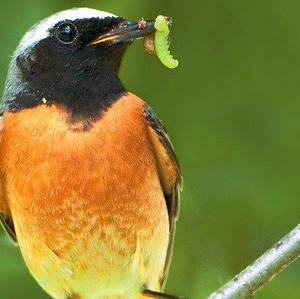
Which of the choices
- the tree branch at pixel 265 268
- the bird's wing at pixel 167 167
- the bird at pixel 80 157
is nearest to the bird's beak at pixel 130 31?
the bird at pixel 80 157

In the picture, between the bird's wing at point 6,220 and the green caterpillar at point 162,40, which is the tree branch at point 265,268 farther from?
the bird's wing at point 6,220

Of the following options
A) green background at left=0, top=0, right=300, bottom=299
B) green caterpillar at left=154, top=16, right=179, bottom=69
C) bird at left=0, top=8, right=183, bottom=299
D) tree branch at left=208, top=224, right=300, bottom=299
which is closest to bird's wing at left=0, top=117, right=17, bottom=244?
bird at left=0, top=8, right=183, bottom=299

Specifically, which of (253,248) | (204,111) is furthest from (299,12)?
(253,248)

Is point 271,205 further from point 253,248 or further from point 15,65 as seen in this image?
point 15,65

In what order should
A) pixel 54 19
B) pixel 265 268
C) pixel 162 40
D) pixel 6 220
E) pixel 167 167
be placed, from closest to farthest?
1. pixel 265 268
2. pixel 162 40
3. pixel 54 19
4. pixel 167 167
5. pixel 6 220

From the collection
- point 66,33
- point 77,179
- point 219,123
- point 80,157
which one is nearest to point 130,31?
point 66,33

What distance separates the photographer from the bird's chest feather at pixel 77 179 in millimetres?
6250

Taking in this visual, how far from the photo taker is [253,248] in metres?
7.64

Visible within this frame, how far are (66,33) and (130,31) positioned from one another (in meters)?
0.39

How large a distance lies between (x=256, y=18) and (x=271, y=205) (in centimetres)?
134

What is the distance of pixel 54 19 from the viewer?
6.39 m

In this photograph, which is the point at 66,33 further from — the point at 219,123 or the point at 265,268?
the point at 265,268

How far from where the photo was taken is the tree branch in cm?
547

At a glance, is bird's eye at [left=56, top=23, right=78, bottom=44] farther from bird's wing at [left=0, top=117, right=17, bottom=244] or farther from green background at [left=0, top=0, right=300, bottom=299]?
green background at [left=0, top=0, right=300, bottom=299]
